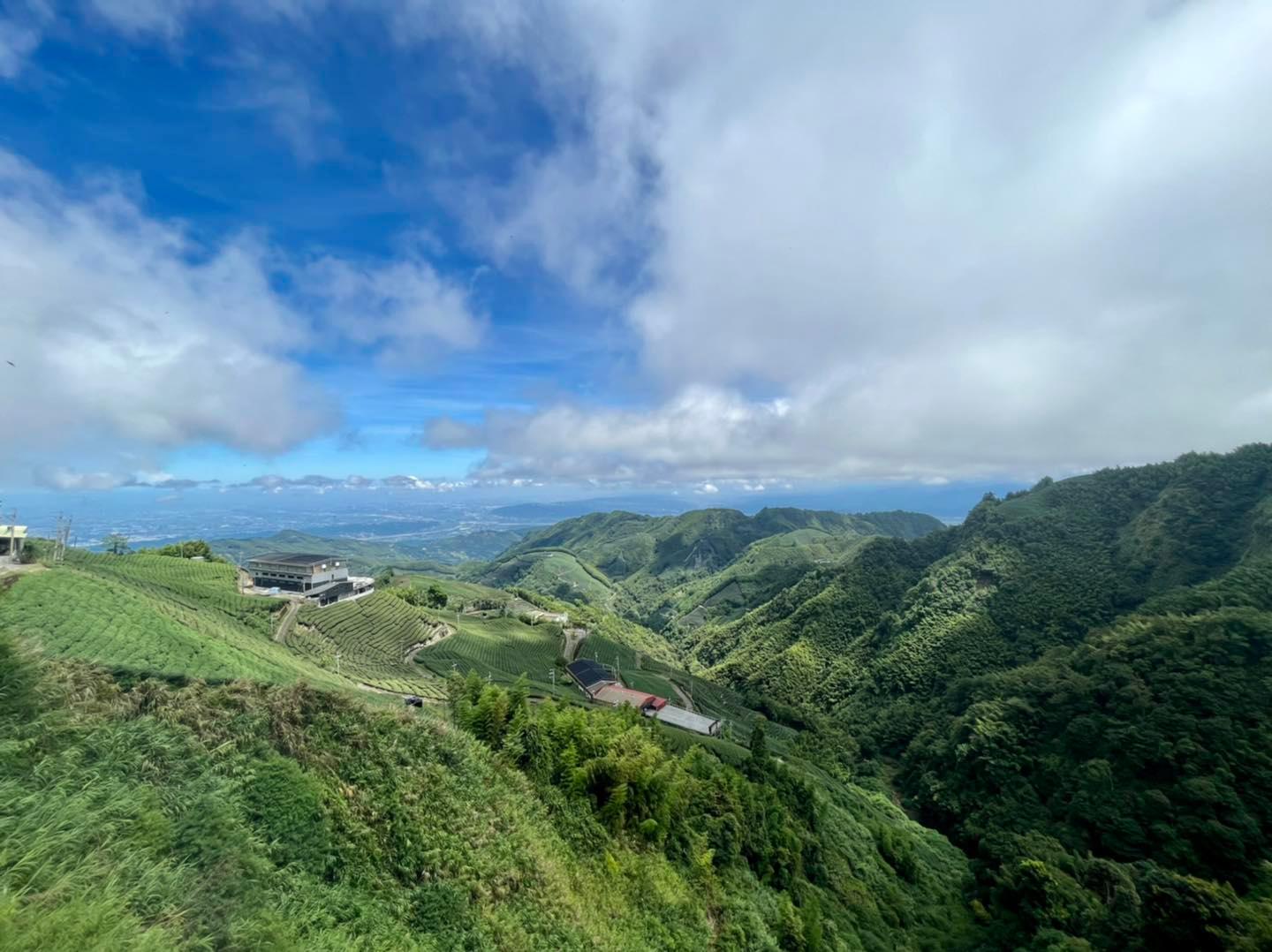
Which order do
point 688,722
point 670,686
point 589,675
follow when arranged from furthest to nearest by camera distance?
point 670,686 → point 589,675 → point 688,722

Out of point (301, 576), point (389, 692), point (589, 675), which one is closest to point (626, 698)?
point (589, 675)

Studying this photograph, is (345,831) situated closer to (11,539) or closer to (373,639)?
(11,539)

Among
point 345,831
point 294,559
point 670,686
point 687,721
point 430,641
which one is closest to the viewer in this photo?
point 345,831

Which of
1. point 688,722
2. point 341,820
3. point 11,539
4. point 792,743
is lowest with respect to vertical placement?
point 792,743

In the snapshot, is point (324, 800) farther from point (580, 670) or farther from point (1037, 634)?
point (1037, 634)

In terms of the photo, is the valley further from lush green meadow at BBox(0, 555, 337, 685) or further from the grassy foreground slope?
lush green meadow at BBox(0, 555, 337, 685)

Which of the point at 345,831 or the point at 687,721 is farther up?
the point at 345,831

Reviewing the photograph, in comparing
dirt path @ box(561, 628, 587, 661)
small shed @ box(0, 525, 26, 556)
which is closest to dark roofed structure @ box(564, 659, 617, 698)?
dirt path @ box(561, 628, 587, 661)
